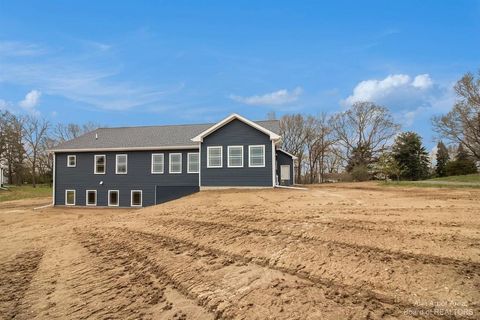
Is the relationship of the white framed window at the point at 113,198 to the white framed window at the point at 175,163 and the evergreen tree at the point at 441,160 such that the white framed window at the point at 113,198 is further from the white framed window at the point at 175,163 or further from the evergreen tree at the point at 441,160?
the evergreen tree at the point at 441,160

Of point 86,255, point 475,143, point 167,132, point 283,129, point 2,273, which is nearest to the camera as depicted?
point 2,273

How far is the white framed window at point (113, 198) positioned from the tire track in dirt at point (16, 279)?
15929 millimetres

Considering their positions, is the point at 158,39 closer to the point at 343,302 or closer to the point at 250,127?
the point at 250,127

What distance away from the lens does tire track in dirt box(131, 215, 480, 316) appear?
4730 mm

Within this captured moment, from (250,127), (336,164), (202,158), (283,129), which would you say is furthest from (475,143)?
(202,158)

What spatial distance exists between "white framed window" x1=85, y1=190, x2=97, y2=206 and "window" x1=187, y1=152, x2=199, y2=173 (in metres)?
8.06

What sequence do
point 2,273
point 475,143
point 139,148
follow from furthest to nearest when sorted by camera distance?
point 475,143 < point 139,148 < point 2,273

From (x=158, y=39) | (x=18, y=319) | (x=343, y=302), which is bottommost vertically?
(x=18, y=319)

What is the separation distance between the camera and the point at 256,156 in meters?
20.6

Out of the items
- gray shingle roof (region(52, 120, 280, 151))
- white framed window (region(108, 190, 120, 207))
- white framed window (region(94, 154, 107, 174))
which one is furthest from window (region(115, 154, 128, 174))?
white framed window (region(108, 190, 120, 207))

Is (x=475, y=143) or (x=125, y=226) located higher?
(x=475, y=143)

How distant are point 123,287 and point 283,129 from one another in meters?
42.3

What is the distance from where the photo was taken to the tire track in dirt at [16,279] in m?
5.51

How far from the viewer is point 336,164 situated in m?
48.9
